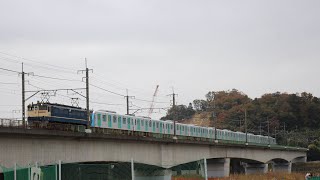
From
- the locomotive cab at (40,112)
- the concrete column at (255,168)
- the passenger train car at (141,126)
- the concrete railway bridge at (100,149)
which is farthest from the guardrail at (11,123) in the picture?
the concrete column at (255,168)

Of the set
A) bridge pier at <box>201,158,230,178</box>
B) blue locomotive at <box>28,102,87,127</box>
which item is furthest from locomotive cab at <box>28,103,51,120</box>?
bridge pier at <box>201,158,230,178</box>

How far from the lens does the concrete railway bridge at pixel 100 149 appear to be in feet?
111

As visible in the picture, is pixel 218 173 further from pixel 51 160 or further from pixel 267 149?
pixel 51 160

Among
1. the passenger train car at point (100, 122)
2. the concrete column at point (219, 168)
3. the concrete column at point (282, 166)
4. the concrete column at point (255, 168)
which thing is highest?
the passenger train car at point (100, 122)

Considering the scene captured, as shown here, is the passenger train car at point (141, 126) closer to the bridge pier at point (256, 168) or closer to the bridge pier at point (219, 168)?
the bridge pier at point (219, 168)

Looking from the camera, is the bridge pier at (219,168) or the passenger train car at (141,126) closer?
the passenger train car at (141,126)

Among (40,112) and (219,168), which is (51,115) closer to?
(40,112)

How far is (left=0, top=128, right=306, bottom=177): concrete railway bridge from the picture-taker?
33750 mm

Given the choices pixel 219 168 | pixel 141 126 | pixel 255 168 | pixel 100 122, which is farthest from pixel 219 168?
pixel 100 122

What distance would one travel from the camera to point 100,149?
4369 cm

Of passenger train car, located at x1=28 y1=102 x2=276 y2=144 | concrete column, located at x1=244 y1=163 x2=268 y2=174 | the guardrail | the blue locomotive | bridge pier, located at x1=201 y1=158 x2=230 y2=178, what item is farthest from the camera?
concrete column, located at x1=244 y1=163 x2=268 y2=174

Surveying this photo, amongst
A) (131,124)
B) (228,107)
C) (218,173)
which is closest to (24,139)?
(131,124)

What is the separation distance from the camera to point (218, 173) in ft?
254

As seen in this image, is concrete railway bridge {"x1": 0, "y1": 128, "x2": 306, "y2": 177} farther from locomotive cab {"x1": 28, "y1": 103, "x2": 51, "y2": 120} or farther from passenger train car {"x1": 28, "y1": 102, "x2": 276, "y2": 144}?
locomotive cab {"x1": 28, "y1": 103, "x2": 51, "y2": 120}
